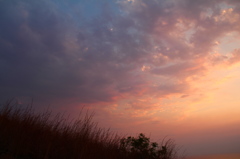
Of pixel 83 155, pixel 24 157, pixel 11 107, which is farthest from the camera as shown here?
pixel 11 107

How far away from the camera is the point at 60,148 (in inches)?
247

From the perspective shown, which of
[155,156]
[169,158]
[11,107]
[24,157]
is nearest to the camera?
[24,157]

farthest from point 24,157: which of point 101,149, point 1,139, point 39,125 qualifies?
point 101,149

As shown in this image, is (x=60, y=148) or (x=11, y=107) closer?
(x=60, y=148)

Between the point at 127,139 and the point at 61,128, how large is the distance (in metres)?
3.59

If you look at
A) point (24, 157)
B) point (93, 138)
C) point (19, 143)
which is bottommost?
point (24, 157)

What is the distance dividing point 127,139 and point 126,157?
91cm

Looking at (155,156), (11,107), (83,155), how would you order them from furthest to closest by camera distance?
(155,156), (11,107), (83,155)

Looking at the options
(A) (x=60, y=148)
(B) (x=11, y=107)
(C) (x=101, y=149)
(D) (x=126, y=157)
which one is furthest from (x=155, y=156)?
(B) (x=11, y=107)

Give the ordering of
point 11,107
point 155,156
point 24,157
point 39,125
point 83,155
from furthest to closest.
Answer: point 155,156 < point 11,107 < point 39,125 < point 83,155 < point 24,157

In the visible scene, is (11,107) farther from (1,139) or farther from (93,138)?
(93,138)

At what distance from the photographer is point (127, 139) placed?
953 cm

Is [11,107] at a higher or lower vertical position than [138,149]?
higher

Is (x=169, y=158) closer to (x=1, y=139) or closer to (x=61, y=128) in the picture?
(x=61, y=128)
